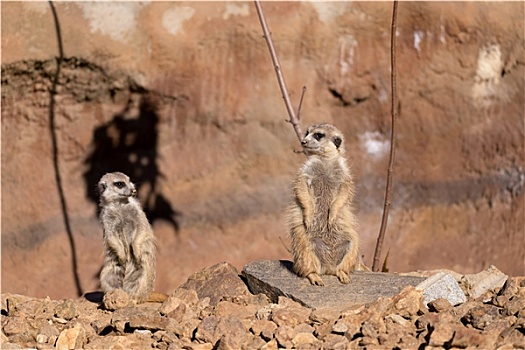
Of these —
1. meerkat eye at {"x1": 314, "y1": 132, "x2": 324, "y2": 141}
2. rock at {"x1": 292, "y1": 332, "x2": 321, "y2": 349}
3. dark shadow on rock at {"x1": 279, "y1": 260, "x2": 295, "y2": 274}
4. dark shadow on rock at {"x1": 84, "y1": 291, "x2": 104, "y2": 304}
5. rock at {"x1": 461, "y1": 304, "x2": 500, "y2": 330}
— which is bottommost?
dark shadow on rock at {"x1": 84, "y1": 291, "x2": 104, "y2": 304}

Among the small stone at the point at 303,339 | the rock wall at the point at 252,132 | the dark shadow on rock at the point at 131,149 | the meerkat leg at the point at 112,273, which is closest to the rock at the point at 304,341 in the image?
the small stone at the point at 303,339

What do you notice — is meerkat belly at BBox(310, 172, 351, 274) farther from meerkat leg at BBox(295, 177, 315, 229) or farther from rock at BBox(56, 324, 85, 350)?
rock at BBox(56, 324, 85, 350)

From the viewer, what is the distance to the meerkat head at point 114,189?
4609 millimetres

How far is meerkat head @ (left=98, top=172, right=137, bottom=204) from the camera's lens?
4.61 m

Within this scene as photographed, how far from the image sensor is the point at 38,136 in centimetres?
670

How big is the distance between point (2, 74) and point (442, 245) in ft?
11.4

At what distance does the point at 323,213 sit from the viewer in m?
4.13

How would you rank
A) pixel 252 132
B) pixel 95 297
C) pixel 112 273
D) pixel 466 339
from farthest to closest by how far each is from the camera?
pixel 252 132 → pixel 95 297 → pixel 112 273 → pixel 466 339

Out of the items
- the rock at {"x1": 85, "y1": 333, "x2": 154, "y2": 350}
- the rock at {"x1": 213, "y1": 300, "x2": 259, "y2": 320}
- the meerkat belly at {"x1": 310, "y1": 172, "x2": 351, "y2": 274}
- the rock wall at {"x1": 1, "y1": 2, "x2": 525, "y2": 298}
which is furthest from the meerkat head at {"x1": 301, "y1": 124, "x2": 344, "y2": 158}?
the rock wall at {"x1": 1, "y1": 2, "x2": 525, "y2": 298}

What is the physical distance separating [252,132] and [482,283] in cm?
290

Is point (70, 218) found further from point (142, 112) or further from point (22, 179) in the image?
point (142, 112)

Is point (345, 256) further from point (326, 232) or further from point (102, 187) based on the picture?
point (102, 187)

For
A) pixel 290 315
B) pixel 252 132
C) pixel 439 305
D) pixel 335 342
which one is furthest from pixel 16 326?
pixel 252 132

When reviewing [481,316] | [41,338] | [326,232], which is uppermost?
[326,232]
